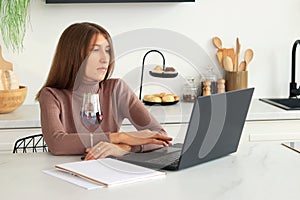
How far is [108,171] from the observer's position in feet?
6.19

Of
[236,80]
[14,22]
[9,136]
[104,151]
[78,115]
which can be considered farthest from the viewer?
[236,80]

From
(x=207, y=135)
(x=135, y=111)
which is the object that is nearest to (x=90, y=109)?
(x=207, y=135)

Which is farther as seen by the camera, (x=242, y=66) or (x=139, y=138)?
(x=242, y=66)

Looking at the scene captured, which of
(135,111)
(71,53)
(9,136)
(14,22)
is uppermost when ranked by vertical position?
(14,22)

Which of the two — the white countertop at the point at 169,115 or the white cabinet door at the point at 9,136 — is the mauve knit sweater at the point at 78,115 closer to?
the white countertop at the point at 169,115

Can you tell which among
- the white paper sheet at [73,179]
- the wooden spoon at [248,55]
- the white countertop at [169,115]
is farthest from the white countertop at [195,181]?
the wooden spoon at [248,55]

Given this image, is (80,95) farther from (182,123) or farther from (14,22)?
(14,22)

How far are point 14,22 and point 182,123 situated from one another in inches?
46.7

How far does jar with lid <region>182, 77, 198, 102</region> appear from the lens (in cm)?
389

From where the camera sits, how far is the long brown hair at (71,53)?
252cm

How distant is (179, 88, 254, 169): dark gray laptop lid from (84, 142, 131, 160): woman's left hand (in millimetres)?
267

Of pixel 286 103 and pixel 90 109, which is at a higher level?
pixel 90 109

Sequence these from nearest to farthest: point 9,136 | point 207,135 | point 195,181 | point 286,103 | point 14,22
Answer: point 195,181 < point 207,135 < point 9,136 < point 14,22 < point 286,103

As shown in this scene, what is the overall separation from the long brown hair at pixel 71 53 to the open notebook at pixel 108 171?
0.63m
